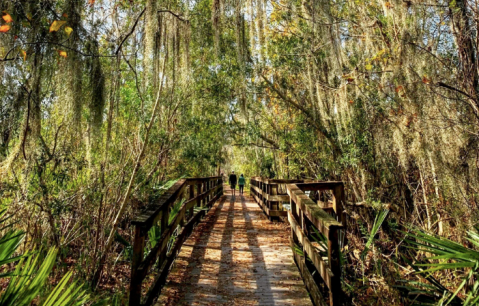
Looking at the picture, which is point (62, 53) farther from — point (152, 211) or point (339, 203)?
point (339, 203)

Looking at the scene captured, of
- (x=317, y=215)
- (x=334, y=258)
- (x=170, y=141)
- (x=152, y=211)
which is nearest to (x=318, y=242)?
(x=317, y=215)

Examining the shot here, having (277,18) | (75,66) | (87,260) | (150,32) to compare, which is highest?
(277,18)

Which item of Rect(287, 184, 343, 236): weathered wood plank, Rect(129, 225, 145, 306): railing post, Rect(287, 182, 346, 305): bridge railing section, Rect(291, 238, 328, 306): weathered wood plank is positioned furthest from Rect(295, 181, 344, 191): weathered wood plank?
Rect(129, 225, 145, 306): railing post

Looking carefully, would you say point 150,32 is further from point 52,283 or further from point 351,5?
point 351,5

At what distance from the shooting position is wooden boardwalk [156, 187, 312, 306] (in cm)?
278

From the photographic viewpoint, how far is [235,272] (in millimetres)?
3473

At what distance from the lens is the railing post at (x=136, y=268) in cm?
233

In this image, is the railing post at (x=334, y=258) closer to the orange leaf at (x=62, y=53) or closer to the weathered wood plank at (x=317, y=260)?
the weathered wood plank at (x=317, y=260)

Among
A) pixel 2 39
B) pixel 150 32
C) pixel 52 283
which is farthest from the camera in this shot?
pixel 150 32

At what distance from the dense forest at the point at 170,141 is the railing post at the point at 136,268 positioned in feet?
1.20

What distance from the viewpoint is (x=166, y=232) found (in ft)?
10.2

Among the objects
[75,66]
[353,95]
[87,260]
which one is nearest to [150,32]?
[75,66]

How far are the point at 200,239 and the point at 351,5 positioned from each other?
5847 mm

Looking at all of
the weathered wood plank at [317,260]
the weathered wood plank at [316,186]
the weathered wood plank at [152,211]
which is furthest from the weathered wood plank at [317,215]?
the weathered wood plank at [152,211]
